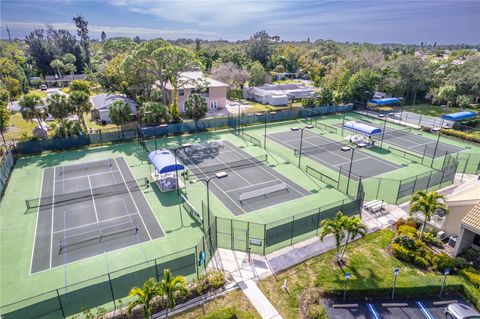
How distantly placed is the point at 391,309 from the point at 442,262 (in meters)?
4.58

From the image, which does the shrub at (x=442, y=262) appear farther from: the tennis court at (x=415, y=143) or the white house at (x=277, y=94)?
the white house at (x=277, y=94)

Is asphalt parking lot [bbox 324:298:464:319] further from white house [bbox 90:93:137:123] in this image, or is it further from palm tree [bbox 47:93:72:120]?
white house [bbox 90:93:137:123]

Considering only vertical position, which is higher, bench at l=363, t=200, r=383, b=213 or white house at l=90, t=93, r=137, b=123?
white house at l=90, t=93, r=137, b=123

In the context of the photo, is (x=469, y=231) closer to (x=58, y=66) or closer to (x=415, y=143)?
(x=415, y=143)

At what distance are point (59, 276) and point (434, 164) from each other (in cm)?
3274

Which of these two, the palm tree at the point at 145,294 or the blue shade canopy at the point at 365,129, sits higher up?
the blue shade canopy at the point at 365,129

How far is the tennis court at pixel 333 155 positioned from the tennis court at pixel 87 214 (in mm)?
16810

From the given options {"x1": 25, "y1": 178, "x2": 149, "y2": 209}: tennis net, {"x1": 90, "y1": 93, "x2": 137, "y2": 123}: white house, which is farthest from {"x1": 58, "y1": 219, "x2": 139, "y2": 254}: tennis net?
{"x1": 90, "y1": 93, "x2": 137, "y2": 123}: white house

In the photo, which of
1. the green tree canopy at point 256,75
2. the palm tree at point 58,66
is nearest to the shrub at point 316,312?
the green tree canopy at point 256,75

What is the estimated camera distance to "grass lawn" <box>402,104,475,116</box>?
2076 inches

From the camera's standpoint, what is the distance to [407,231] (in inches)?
707

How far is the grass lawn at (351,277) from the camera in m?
14.0

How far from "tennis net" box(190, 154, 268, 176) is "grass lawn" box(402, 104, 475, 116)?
125 ft

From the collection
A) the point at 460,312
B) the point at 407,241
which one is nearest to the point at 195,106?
the point at 407,241
